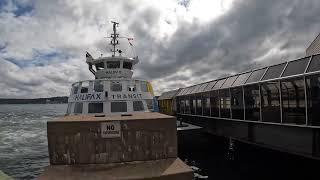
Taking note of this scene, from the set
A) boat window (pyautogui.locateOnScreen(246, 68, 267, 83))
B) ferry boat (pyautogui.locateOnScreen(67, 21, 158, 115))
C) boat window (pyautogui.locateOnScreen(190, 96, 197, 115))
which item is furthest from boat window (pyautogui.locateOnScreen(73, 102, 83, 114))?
boat window (pyautogui.locateOnScreen(190, 96, 197, 115))

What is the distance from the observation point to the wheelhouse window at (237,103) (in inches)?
732

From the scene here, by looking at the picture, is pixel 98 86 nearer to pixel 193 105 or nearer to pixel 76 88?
pixel 76 88

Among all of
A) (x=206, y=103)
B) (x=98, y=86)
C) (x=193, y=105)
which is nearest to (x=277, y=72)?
(x=98, y=86)

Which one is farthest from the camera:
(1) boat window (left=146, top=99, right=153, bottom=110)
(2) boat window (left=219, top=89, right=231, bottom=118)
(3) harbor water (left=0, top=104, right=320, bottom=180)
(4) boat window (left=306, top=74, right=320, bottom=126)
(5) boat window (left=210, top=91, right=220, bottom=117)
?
(5) boat window (left=210, top=91, right=220, bottom=117)

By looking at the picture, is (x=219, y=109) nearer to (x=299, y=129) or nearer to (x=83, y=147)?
(x=299, y=129)

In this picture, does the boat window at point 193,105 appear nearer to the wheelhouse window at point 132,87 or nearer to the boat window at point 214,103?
the boat window at point 214,103

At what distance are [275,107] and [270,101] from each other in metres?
0.68

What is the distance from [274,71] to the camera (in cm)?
1616

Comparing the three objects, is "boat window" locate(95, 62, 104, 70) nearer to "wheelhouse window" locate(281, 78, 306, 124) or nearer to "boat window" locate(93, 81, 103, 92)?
"boat window" locate(93, 81, 103, 92)

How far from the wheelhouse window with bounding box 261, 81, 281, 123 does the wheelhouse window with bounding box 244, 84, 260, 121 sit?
1.93 ft

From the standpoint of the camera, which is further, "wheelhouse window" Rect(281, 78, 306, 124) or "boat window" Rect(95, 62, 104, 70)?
"boat window" Rect(95, 62, 104, 70)

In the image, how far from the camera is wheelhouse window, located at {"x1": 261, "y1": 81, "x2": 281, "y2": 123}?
15215 millimetres

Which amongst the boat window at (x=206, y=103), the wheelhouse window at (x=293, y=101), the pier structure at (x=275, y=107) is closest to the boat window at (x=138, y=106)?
the pier structure at (x=275, y=107)

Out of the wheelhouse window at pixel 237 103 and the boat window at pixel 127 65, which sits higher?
the boat window at pixel 127 65
